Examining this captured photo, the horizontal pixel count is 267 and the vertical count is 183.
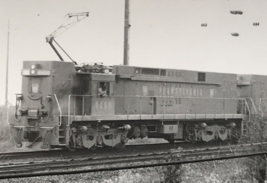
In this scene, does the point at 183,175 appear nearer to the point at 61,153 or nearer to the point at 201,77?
the point at 61,153

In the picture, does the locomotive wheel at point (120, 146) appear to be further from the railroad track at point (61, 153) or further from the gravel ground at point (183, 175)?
the gravel ground at point (183, 175)

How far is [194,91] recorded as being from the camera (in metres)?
17.5

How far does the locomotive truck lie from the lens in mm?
13242

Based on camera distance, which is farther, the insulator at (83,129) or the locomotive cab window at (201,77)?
the locomotive cab window at (201,77)

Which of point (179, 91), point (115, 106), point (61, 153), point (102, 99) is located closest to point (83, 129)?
point (61, 153)

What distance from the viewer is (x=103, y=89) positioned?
46.6 ft

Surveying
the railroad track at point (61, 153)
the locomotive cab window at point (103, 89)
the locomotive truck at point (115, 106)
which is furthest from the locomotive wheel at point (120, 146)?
the locomotive cab window at point (103, 89)

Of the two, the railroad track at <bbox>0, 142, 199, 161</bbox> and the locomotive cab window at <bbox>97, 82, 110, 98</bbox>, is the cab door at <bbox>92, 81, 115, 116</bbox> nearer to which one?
the locomotive cab window at <bbox>97, 82, 110, 98</bbox>

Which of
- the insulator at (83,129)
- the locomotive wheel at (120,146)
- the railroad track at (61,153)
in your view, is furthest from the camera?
the locomotive wheel at (120,146)

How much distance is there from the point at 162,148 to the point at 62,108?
4.16 meters

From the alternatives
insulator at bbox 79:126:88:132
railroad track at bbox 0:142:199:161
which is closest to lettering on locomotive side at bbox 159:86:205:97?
railroad track at bbox 0:142:199:161

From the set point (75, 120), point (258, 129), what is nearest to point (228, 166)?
point (258, 129)

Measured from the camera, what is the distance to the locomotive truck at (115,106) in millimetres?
13242

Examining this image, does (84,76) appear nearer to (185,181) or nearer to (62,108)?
(62,108)
